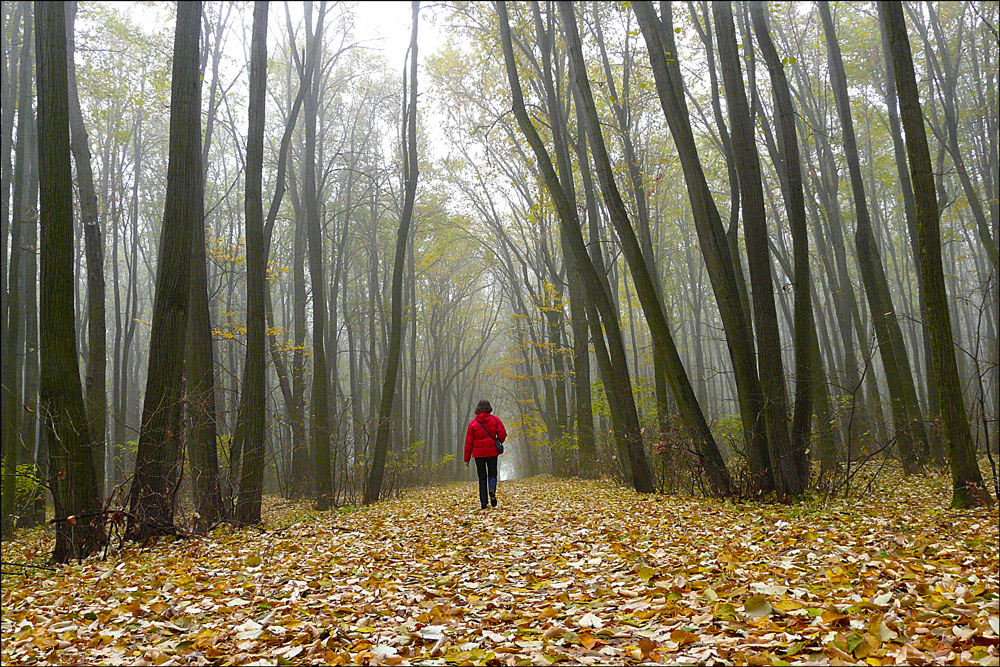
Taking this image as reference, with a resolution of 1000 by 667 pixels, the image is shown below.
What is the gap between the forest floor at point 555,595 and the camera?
2695 millimetres

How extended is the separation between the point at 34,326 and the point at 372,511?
Result: 680 centimetres

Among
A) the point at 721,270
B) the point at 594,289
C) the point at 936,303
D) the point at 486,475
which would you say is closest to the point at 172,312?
the point at 486,475

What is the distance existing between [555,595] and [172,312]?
5.10m

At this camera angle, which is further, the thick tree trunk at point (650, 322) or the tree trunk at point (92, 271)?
the tree trunk at point (92, 271)

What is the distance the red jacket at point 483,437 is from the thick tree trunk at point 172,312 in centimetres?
360

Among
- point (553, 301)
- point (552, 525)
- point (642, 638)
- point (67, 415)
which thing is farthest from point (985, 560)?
point (553, 301)

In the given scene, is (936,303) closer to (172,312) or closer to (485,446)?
(485,446)

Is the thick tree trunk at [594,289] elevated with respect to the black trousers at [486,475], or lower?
elevated

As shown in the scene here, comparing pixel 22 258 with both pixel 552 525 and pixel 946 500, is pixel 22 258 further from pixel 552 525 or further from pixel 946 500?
pixel 946 500

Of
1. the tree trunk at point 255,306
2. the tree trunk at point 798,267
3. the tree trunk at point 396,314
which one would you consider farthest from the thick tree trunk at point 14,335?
the tree trunk at point 798,267

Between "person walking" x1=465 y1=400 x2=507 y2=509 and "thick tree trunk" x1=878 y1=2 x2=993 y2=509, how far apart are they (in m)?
4.94

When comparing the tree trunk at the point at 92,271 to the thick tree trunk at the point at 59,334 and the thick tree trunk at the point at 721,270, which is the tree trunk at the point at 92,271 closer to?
the thick tree trunk at the point at 59,334

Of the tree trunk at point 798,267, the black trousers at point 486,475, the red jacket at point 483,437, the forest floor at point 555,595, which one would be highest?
the tree trunk at point 798,267

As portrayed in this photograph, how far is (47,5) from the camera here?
609 centimetres
